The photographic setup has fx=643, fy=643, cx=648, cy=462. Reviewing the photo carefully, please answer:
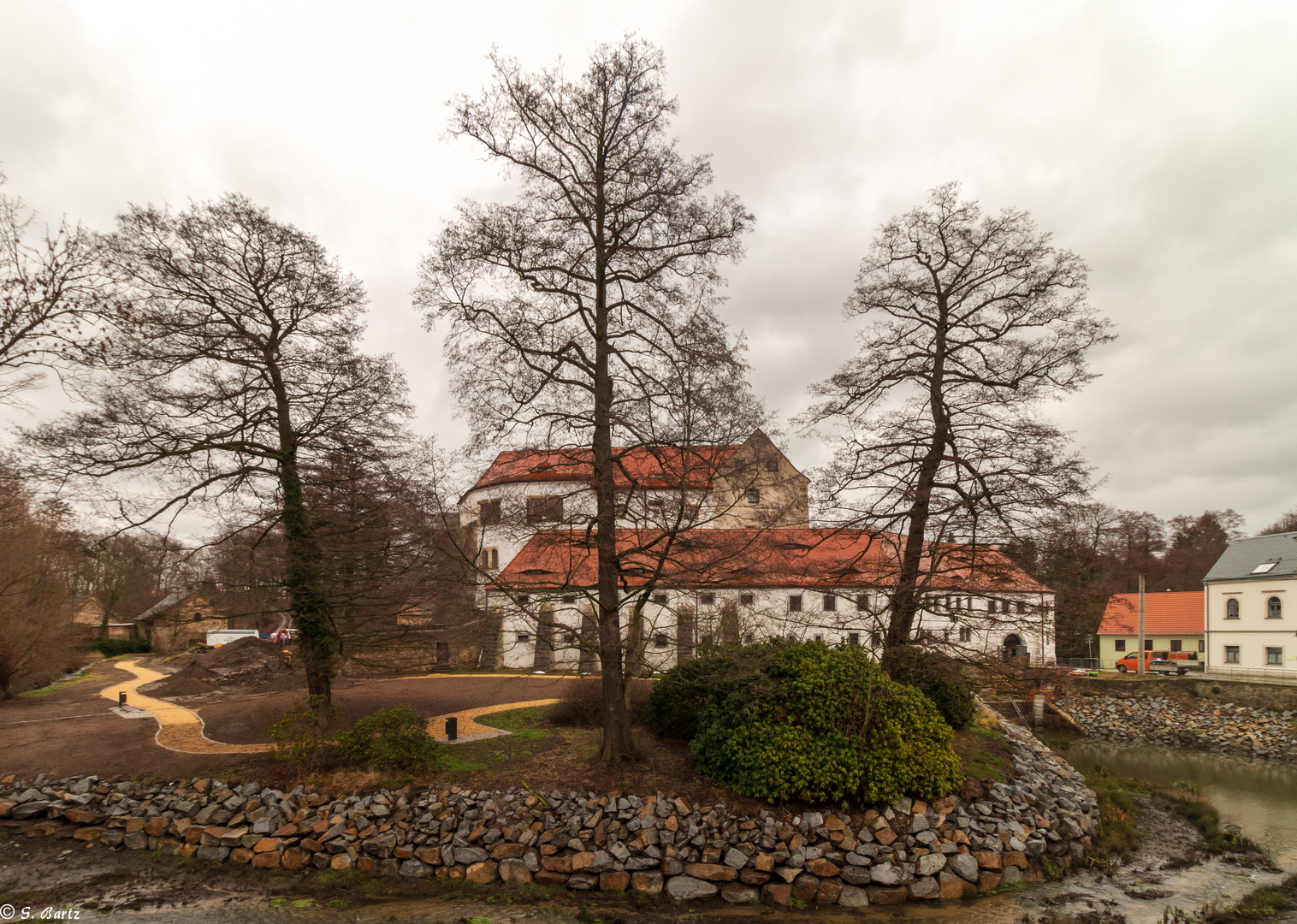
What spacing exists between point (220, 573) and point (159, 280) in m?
5.76

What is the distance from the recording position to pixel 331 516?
13.1 metres

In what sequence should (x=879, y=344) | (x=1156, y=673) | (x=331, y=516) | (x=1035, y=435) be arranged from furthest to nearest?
1. (x=1156, y=673)
2. (x=879, y=344)
3. (x=331, y=516)
4. (x=1035, y=435)

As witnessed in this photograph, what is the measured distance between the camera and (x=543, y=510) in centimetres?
1042

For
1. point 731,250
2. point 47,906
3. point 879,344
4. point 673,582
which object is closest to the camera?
point 47,906

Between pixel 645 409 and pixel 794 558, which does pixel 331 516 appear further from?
pixel 794 558

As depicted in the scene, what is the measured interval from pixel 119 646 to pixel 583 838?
3655cm

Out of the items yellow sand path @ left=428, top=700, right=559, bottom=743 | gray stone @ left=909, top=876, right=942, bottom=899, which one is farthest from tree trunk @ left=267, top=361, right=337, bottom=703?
gray stone @ left=909, top=876, right=942, bottom=899

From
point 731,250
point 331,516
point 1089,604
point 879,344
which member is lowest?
point 1089,604

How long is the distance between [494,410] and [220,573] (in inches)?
282

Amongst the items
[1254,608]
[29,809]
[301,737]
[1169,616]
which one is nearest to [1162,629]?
[1169,616]

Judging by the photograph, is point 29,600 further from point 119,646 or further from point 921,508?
point 921,508

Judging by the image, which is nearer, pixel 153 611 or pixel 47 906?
pixel 47 906

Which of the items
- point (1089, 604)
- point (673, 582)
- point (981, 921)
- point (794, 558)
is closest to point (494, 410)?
point (673, 582)

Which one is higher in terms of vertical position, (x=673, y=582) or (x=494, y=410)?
(x=494, y=410)
